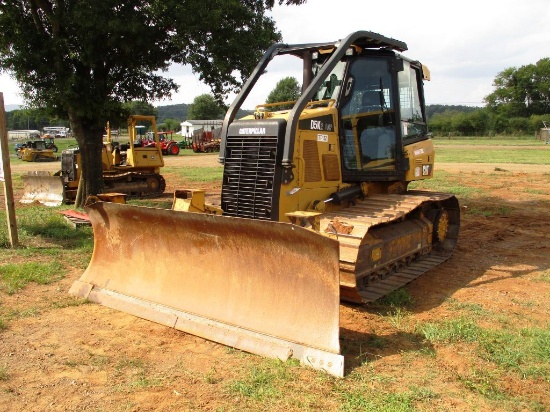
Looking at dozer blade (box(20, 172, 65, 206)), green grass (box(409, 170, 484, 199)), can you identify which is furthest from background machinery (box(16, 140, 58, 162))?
green grass (box(409, 170, 484, 199))

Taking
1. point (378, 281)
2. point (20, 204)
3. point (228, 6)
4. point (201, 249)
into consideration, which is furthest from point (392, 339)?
point (20, 204)

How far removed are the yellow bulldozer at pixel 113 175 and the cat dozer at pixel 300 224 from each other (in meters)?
8.70

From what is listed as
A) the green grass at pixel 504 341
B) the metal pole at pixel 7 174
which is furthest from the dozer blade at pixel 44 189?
the green grass at pixel 504 341

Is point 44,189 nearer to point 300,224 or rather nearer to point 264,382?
point 300,224

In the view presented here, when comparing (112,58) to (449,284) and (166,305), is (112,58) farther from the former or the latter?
(449,284)

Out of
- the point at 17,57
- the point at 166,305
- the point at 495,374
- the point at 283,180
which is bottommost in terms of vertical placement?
the point at 495,374

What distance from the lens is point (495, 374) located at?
3.81 meters

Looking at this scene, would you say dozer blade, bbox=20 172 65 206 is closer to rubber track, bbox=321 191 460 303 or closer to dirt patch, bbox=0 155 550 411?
dirt patch, bbox=0 155 550 411

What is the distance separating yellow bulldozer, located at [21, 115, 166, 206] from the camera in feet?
46.1

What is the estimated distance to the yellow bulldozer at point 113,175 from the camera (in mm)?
14062

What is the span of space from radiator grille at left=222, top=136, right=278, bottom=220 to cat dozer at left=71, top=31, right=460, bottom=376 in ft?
0.05

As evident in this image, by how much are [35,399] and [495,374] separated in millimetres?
3346

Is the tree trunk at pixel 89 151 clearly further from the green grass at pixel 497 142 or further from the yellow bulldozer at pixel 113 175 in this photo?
the green grass at pixel 497 142

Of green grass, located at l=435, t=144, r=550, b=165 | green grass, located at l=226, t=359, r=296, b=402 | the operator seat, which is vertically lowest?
green grass, located at l=226, t=359, r=296, b=402
